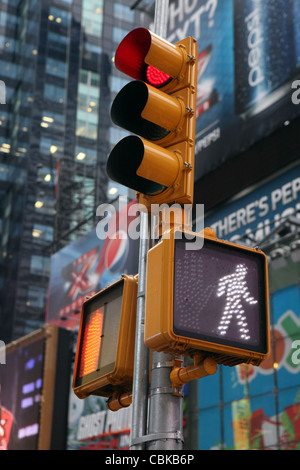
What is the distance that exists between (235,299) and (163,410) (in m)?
0.79

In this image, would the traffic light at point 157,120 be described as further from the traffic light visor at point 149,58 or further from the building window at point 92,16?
the building window at point 92,16

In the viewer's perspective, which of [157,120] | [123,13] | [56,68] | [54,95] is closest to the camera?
[157,120]

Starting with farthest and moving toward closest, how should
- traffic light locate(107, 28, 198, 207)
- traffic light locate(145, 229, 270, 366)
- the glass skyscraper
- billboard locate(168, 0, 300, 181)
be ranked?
the glass skyscraper, billboard locate(168, 0, 300, 181), traffic light locate(107, 28, 198, 207), traffic light locate(145, 229, 270, 366)

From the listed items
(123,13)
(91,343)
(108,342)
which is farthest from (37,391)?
(123,13)

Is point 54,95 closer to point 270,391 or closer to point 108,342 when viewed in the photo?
point 270,391

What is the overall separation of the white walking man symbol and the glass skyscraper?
80.0m

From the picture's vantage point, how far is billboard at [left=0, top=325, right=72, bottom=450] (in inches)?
867

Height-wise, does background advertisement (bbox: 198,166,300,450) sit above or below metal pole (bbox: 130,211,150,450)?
above

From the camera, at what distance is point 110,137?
9838cm

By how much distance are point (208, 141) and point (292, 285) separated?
9.69m

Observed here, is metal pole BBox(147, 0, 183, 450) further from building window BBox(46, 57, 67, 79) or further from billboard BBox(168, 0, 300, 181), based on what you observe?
building window BBox(46, 57, 67, 79)

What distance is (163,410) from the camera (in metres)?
4.10

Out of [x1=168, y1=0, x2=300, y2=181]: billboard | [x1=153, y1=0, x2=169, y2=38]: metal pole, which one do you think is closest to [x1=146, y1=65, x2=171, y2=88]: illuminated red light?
[x1=153, y1=0, x2=169, y2=38]: metal pole
